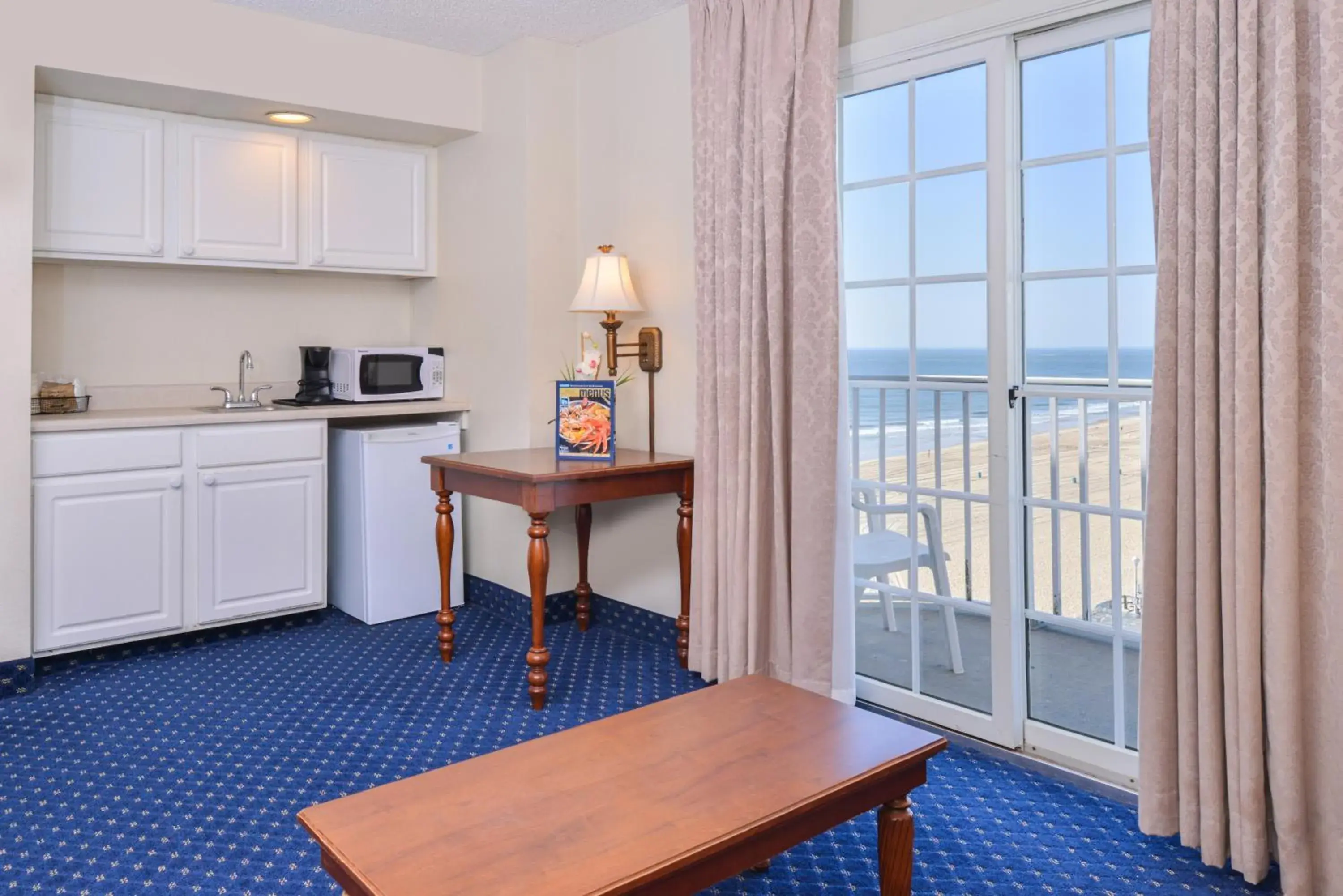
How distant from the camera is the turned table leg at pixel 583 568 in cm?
399

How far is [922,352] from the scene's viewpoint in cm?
285

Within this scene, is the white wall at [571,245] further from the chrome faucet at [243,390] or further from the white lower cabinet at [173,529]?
the chrome faucet at [243,390]

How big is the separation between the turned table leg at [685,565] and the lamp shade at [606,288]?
26.9 inches

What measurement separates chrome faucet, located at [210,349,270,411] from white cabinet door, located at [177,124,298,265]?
1.55ft

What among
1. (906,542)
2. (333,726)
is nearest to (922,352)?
(906,542)

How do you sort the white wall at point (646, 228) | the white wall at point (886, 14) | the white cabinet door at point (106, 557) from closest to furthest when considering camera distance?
the white wall at point (886, 14) < the white cabinet door at point (106, 557) < the white wall at point (646, 228)

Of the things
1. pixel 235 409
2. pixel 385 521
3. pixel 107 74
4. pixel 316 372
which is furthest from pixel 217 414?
pixel 107 74

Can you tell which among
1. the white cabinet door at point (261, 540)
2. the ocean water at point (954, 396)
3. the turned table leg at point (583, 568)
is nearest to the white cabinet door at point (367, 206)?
the white cabinet door at point (261, 540)

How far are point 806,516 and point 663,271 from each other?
1229 millimetres

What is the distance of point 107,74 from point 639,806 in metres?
3.19

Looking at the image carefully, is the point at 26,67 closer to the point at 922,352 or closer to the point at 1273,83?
the point at 922,352

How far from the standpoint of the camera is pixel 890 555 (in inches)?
117

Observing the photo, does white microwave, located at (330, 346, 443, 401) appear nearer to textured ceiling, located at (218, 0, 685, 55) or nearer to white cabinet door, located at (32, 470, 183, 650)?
white cabinet door, located at (32, 470, 183, 650)

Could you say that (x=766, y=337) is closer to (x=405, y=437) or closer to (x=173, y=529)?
(x=405, y=437)
